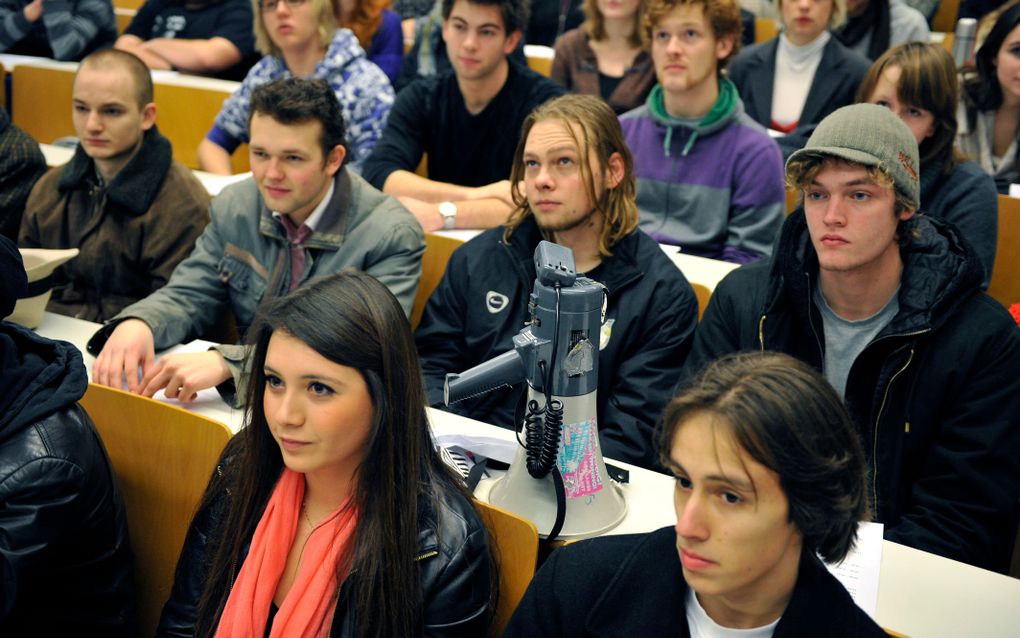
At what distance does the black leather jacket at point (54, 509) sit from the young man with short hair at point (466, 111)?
1621 mm

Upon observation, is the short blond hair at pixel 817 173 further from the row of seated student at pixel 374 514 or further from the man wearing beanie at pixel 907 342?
the row of seated student at pixel 374 514

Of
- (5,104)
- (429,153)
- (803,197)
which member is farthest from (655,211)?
(5,104)

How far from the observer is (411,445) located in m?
1.57

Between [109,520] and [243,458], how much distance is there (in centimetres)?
29

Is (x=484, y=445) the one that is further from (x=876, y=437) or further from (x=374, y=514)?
(x=876, y=437)

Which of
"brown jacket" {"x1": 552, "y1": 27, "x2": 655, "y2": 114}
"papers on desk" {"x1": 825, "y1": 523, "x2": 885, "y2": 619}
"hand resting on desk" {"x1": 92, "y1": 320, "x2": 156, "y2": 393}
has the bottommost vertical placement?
"hand resting on desk" {"x1": 92, "y1": 320, "x2": 156, "y2": 393}

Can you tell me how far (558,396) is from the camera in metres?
1.63

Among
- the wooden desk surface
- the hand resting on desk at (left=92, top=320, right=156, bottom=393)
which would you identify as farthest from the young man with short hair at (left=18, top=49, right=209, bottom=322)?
the wooden desk surface

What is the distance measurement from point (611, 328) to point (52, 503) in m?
1.02

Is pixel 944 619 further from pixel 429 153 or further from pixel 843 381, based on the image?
pixel 429 153

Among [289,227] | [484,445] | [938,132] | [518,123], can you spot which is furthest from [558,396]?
[518,123]

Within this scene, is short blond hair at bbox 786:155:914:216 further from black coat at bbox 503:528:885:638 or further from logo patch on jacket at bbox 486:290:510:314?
black coat at bbox 503:528:885:638

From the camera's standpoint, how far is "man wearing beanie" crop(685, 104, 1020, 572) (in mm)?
1889

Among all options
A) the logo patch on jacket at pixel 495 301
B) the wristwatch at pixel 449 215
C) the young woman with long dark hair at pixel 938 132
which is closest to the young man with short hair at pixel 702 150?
the young woman with long dark hair at pixel 938 132
